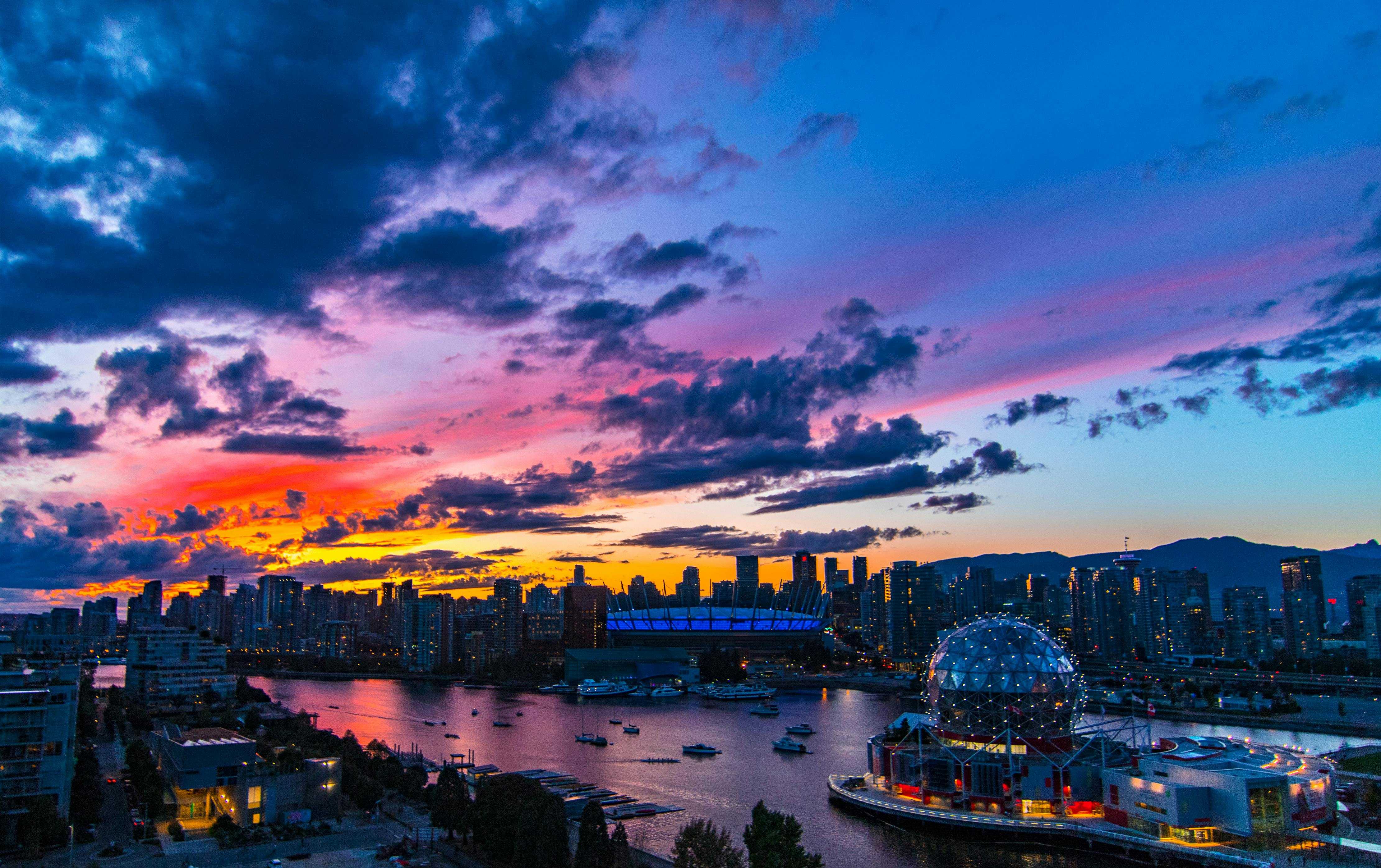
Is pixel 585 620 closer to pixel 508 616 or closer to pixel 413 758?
pixel 508 616

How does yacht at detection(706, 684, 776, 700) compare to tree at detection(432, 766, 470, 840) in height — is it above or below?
below

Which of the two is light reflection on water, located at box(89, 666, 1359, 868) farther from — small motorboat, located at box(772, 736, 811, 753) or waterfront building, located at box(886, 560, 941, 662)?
waterfront building, located at box(886, 560, 941, 662)

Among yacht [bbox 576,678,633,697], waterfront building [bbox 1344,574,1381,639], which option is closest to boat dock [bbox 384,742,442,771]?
yacht [bbox 576,678,633,697]

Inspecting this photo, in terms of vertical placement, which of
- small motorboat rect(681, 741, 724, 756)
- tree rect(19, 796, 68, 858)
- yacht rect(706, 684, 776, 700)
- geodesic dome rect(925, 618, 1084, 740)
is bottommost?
yacht rect(706, 684, 776, 700)

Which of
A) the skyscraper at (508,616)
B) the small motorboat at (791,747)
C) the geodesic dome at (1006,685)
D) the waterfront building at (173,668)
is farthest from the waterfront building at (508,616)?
the geodesic dome at (1006,685)

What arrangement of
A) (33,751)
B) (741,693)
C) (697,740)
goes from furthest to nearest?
(741,693), (697,740), (33,751)

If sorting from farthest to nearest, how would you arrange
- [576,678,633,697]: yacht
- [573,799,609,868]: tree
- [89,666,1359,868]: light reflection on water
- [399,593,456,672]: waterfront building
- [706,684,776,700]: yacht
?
[399,593,456,672]: waterfront building → [576,678,633,697]: yacht → [706,684,776,700]: yacht → [89,666,1359,868]: light reflection on water → [573,799,609,868]: tree

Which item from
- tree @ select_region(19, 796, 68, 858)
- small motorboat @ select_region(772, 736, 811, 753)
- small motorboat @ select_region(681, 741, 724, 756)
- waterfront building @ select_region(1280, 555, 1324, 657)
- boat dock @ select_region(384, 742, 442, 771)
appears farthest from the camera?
waterfront building @ select_region(1280, 555, 1324, 657)

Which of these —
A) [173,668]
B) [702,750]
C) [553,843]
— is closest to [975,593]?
[702,750]
